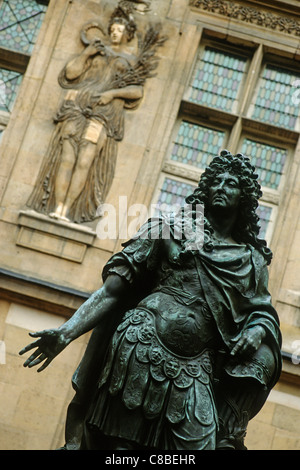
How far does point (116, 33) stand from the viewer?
13.5 metres

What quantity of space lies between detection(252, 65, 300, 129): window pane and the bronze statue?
8622 mm

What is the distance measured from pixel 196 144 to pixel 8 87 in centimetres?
267

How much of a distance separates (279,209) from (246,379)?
28.1 feet

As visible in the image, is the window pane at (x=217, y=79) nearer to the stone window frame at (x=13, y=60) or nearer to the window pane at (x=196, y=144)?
the window pane at (x=196, y=144)

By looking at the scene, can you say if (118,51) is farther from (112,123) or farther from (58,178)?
(58,178)

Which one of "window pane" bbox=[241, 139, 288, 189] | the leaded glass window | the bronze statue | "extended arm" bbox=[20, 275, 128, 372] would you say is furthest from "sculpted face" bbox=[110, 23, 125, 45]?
"extended arm" bbox=[20, 275, 128, 372]

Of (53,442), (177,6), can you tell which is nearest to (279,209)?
(177,6)

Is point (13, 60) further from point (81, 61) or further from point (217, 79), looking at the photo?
point (217, 79)

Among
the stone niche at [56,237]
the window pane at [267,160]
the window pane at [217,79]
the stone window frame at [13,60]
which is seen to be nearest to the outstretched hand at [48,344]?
the stone niche at [56,237]


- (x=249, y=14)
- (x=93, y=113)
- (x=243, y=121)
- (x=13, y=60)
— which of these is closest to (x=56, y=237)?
(x=93, y=113)

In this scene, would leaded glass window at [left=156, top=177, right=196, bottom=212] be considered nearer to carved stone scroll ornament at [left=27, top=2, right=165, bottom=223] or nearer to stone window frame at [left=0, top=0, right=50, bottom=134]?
carved stone scroll ornament at [left=27, top=2, right=165, bottom=223]

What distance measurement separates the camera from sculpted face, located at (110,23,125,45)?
44.1 ft

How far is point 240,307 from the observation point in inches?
197

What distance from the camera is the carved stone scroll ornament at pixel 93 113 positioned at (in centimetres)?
1269
